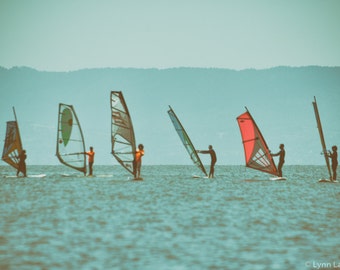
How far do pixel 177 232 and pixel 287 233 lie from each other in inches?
99.6

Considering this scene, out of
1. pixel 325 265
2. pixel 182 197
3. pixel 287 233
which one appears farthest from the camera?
pixel 182 197

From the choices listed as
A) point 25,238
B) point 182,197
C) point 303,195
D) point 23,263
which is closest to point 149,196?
point 182,197

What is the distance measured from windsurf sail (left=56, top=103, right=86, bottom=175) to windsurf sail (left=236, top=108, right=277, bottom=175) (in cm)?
903

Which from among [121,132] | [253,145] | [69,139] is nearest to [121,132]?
[121,132]

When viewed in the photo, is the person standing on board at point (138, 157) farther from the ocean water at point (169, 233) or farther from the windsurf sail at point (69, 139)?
the ocean water at point (169, 233)

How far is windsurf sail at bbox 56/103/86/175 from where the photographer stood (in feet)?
153

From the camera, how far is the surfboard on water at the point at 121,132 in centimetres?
4288

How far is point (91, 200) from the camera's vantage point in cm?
3203

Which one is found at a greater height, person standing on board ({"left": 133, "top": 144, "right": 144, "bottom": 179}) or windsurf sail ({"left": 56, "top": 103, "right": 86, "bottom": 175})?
windsurf sail ({"left": 56, "top": 103, "right": 86, "bottom": 175})

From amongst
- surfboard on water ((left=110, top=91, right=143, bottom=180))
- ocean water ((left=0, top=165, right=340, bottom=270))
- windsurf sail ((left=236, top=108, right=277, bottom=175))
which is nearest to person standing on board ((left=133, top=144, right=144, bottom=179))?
surfboard on water ((left=110, top=91, right=143, bottom=180))

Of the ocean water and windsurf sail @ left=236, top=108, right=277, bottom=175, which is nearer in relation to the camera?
the ocean water

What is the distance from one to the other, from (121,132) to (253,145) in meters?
6.51

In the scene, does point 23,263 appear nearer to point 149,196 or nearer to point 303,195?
point 149,196

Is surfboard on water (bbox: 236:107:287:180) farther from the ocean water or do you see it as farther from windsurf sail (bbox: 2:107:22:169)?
windsurf sail (bbox: 2:107:22:169)
